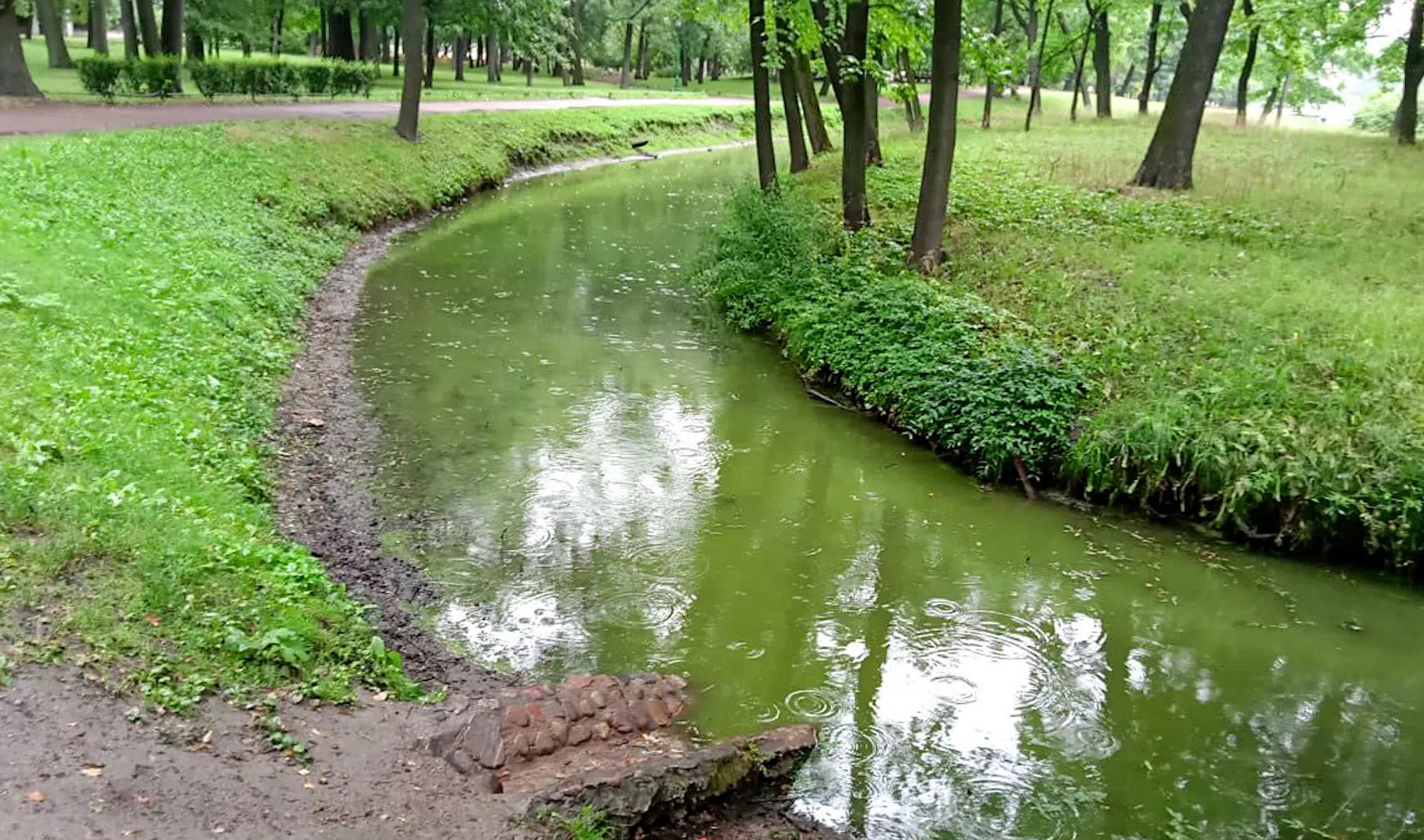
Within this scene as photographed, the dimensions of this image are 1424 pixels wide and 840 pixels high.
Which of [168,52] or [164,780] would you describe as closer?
[164,780]

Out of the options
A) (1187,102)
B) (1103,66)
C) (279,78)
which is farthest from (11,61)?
(1103,66)

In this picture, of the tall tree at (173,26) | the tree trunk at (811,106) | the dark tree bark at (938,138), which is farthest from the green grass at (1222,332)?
the tall tree at (173,26)

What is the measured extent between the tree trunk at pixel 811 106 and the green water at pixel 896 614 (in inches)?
537

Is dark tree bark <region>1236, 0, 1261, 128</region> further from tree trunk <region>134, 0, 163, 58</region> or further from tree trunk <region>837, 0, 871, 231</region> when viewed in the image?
tree trunk <region>134, 0, 163, 58</region>

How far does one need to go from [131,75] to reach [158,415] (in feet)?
75.8

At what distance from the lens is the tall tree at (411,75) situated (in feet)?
78.2

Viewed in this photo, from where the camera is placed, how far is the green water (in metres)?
5.93

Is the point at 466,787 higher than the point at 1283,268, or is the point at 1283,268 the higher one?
the point at 1283,268

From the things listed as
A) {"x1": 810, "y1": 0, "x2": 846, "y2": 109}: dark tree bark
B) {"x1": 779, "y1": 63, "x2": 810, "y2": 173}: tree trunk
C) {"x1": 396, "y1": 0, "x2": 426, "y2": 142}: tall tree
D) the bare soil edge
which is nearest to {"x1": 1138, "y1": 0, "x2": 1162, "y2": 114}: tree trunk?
{"x1": 779, "y1": 63, "x2": 810, "y2": 173}: tree trunk

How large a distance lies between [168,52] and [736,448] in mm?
28153

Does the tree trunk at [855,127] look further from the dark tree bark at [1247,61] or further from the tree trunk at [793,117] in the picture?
the dark tree bark at [1247,61]

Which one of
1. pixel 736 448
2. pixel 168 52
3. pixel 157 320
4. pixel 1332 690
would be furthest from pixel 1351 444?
pixel 168 52

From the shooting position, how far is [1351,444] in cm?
871

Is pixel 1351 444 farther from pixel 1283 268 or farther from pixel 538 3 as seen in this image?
pixel 538 3
